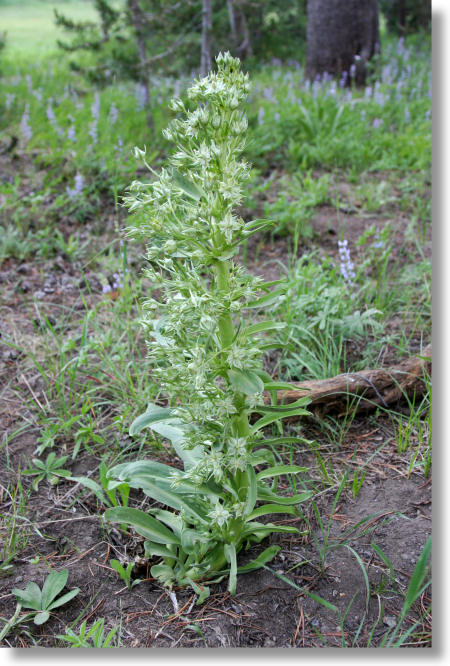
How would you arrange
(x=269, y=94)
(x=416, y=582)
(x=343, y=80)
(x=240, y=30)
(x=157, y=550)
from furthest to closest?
(x=240, y=30), (x=343, y=80), (x=269, y=94), (x=157, y=550), (x=416, y=582)

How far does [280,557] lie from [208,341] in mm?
902

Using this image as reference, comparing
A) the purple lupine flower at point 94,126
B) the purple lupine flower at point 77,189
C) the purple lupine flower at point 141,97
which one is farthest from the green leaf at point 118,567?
the purple lupine flower at point 141,97

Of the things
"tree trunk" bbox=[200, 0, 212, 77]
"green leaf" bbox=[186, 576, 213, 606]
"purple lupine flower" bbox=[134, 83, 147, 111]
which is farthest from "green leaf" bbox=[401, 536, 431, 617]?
"purple lupine flower" bbox=[134, 83, 147, 111]

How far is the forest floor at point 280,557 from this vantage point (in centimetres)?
185

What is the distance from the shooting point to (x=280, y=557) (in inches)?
82.9

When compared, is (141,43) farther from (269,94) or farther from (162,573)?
(162,573)

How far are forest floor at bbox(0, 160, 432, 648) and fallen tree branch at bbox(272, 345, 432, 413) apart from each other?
0.09m

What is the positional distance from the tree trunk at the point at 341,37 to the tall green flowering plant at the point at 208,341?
A: 18.8ft

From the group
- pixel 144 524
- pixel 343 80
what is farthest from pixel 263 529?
pixel 343 80

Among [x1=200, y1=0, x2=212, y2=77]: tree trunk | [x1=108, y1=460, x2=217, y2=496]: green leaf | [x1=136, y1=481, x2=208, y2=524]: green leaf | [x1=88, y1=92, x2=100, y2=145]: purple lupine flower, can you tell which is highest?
[x1=200, y1=0, x2=212, y2=77]: tree trunk

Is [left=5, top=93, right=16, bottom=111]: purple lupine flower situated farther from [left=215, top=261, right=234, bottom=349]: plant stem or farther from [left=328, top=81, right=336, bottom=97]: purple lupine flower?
[left=215, top=261, right=234, bottom=349]: plant stem

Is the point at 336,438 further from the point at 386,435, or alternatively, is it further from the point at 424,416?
the point at 424,416

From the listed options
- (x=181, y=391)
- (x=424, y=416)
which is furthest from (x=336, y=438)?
(x=181, y=391)

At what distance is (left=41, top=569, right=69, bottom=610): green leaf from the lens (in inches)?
77.5
